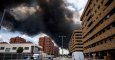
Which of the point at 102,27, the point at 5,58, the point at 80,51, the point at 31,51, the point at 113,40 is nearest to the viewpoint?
the point at 113,40

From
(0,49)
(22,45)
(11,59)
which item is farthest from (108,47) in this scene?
(0,49)

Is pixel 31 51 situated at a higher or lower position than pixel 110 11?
lower

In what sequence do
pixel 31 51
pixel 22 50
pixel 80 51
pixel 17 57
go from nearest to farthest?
pixel 17 57 < pixel 22 50 < pixel 31 51 < pixel 80 51

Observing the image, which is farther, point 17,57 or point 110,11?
point 17,57

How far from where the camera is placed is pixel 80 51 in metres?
125

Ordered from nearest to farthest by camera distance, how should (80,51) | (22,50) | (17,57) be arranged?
(17,57)
(22,50)
(80,51)

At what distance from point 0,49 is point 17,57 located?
152 ft

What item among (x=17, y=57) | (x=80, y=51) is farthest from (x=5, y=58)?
(x=80, y=51)

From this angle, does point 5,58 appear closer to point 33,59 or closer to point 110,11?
point 33,59

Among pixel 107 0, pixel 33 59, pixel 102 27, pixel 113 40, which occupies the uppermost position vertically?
pixel 107 0

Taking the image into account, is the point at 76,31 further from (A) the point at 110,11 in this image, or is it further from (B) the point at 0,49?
(A) the point at 110,11

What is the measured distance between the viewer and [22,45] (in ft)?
343

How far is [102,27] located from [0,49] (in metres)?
75.5

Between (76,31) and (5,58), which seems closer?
(5,58)
